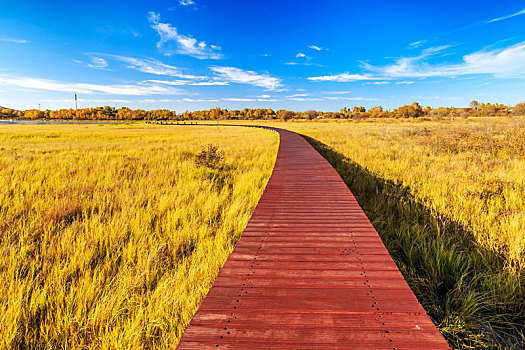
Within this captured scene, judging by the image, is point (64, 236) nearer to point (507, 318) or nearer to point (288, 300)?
point (288, 300)

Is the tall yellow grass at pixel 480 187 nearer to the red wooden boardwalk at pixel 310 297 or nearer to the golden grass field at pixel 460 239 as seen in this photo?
the golden grass field at pixel 460 239

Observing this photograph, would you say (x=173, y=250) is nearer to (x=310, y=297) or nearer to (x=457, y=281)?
(x=310, y=297)

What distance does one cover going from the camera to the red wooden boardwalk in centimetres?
142

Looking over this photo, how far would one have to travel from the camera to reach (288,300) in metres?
1.75

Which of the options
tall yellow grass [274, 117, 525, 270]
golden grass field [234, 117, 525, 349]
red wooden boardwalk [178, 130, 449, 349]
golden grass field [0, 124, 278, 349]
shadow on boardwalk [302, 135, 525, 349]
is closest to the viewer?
red wooden boardwalk [178, 130, 449, 349]

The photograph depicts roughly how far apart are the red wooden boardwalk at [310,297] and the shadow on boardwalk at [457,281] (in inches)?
30.7

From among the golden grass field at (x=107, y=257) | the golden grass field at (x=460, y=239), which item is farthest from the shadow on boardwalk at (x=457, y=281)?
the golden grass field at (x=107, y=257)

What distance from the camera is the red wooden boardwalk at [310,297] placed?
142 centimetres

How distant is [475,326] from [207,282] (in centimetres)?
269

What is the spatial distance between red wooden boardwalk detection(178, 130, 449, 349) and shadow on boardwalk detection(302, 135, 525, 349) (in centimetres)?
78

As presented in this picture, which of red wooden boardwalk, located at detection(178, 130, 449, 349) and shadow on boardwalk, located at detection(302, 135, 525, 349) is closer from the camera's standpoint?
red wooden boardwalk, located at detection(178, 130, 449, 349)

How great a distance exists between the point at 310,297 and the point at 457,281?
2002mm

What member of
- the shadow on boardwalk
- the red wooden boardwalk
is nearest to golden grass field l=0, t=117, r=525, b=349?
the shadow on boardwalk

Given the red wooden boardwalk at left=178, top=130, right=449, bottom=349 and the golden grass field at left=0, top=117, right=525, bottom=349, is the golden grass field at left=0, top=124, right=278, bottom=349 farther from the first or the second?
the red wooden boardwalk at left=178, top=130, right=449, bottom=349
